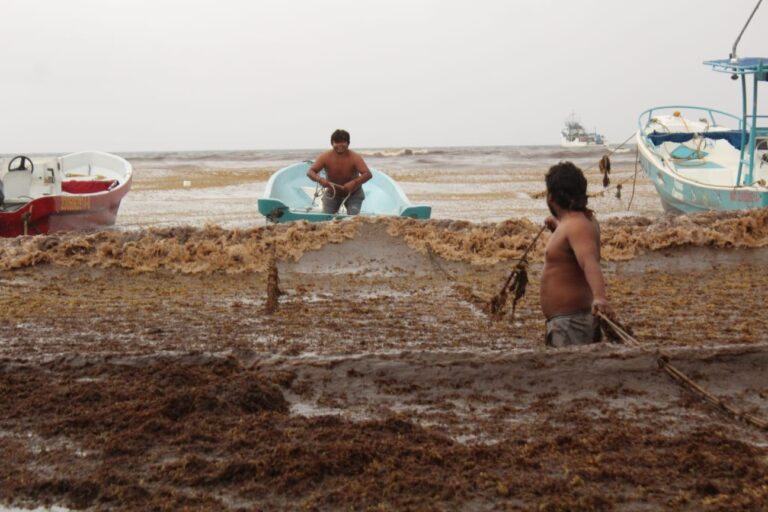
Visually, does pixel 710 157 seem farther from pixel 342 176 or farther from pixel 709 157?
pixel 342 176

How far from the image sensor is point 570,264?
4.99 m

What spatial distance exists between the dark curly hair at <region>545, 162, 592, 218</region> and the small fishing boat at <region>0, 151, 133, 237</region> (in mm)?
10704

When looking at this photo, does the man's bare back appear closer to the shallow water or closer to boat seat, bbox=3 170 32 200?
the shallow water

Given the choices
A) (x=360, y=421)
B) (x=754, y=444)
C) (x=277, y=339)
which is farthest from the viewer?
(x=277, y=339)

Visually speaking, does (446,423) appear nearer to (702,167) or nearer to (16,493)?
(16,493)

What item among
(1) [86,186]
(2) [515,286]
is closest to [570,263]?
(2) [515,286]

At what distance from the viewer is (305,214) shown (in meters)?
12.1

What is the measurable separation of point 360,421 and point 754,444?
1726 mm

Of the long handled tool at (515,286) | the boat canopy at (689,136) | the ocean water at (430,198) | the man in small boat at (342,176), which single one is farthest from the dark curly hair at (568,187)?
the boat canopy at (689,136)

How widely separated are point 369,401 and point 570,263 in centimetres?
136

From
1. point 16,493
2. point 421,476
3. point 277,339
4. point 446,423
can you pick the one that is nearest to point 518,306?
point 277,339

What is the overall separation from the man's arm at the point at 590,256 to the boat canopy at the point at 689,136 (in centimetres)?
1538

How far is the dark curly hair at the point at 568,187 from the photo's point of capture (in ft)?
16.1

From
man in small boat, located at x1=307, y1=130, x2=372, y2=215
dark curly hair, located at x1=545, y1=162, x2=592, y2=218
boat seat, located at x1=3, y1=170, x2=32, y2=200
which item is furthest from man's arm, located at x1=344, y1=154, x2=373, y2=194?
dark curly hair, located at x1=545, y1=162, x2=592, y2=218
